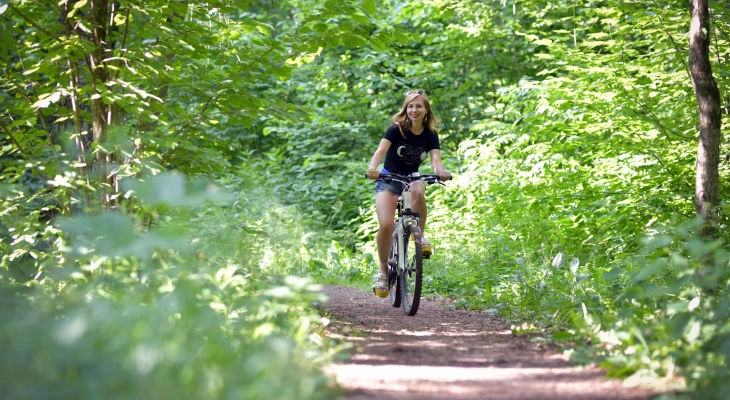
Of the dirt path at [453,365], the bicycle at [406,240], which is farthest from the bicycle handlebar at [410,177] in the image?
the dirt path at [453,365]

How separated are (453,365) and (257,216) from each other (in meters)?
6.79

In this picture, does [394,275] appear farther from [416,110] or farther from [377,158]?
[416,110]

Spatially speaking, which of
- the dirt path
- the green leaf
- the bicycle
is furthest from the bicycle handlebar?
the green leaf

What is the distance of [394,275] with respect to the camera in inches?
285

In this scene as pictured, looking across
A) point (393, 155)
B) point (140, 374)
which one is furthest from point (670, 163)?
point (140, 374)

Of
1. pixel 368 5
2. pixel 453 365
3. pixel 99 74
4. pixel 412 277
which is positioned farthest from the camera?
pixel 412 277

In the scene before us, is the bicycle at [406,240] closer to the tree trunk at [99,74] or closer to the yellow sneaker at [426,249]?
the yellow sneaker at [426,249]

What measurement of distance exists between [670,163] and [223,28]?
523cm

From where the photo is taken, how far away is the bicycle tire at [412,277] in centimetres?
651

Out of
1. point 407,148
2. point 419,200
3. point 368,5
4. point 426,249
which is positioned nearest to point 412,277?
point 426,249

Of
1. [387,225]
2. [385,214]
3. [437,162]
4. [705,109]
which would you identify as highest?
[705,109]

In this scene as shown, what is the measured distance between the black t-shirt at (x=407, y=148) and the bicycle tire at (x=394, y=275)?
2.40ft

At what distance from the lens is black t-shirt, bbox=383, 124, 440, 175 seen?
23.2ft

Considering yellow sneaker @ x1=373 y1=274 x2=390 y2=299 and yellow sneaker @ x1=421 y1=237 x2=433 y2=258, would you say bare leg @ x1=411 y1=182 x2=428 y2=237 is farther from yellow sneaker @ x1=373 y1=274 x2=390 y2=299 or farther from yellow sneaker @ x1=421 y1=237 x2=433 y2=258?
yellow sneaker @ x1=373 y1=274 x2=390 y2=299
